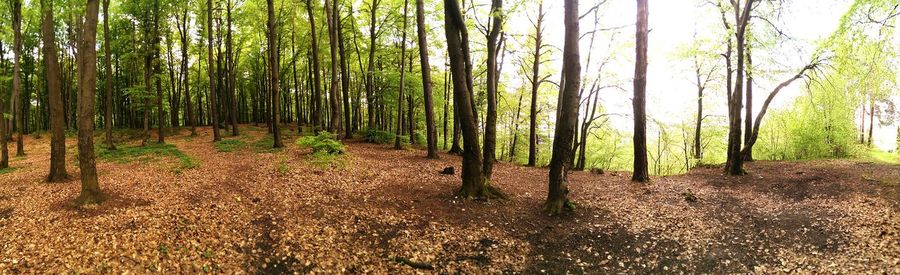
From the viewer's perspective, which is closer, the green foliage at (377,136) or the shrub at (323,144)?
the shrub at (323,144)

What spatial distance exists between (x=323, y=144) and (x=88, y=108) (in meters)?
6.11

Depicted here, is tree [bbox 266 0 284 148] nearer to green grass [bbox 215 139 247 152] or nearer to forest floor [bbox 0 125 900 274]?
green grass [bbox 215 139 247 152]

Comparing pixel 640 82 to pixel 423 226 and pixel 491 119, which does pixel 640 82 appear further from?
pixel 423 226

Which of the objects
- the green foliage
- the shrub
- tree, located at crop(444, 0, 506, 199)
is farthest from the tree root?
the green foliage

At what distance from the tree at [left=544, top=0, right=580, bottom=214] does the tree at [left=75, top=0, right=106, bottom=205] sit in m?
9.08

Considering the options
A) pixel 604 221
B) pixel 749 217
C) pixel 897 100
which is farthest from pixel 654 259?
pixel 897 100

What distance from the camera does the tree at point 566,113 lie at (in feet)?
26.7

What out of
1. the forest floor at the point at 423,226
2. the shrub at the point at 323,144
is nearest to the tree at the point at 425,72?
the shrub at the point at 323,144

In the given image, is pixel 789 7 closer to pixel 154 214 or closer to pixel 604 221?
A: pixel 604 221

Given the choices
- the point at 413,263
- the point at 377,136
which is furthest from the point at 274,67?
the point at 413,263

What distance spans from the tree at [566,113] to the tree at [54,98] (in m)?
11.6

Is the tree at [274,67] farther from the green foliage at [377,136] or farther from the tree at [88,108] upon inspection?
the tree at [88,108]

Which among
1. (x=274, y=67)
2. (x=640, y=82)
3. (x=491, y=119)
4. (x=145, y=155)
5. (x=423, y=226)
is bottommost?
(x=423, y=226)

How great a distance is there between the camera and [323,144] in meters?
13.2
